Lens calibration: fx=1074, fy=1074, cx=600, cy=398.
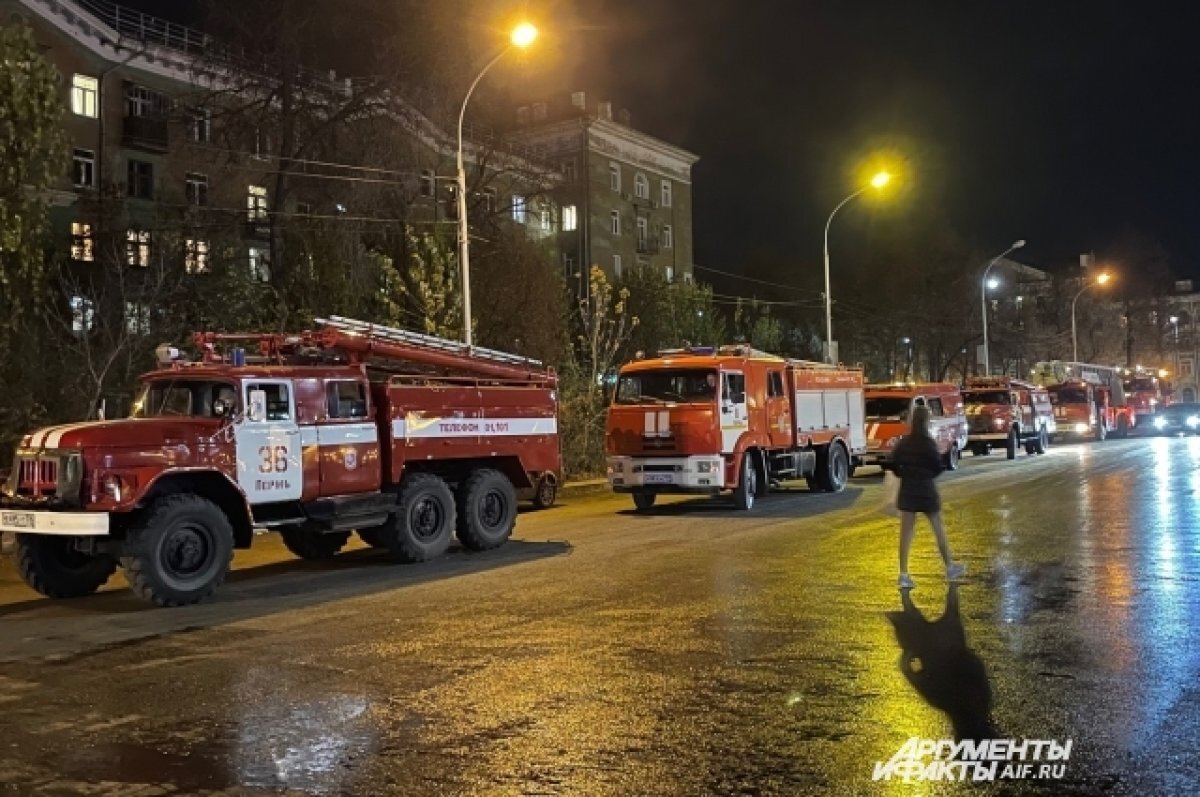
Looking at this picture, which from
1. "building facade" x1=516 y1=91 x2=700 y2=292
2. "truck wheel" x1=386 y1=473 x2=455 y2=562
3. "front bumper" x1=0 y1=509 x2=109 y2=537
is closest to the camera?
"front bumper" x1=0 y1=509 x2=109 y2=537

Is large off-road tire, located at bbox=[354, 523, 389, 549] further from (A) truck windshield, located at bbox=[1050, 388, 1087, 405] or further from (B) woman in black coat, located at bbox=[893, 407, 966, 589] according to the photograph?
(A) truck windshield, located at bbox=[1050, 388, 1087, 405]

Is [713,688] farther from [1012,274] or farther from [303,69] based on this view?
[1012,274]

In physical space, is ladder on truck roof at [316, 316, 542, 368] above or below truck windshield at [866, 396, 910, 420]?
above

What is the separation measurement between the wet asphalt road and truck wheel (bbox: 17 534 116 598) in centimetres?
28

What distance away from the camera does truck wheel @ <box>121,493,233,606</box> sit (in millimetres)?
10500

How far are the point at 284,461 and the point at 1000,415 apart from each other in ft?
87.4

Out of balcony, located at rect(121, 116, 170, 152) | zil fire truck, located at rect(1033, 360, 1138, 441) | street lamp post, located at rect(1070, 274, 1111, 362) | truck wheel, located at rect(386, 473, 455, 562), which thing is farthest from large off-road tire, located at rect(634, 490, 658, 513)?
street lamp post, located at rect(1070, 274, 1111, 362)

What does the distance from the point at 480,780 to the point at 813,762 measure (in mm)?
1682

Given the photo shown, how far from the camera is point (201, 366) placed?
12.3 meters

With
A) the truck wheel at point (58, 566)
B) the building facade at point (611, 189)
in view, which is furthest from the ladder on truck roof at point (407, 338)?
the building facade at point (611, 189)

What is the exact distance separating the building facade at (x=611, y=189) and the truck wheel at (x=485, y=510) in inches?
1488

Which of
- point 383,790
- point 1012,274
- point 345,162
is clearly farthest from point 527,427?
point 1012,274

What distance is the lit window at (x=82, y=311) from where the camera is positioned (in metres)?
22.9

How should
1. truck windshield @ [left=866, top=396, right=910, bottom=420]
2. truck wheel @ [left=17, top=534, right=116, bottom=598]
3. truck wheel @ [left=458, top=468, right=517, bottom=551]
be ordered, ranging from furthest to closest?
truck windshield @ [left=866, top=396, right=910, bottom=420], truck wheel @ [left=458, top=468, right=517, bottom=551], truck wheel @ [left=17, top=534, right=116, bottom=598]
